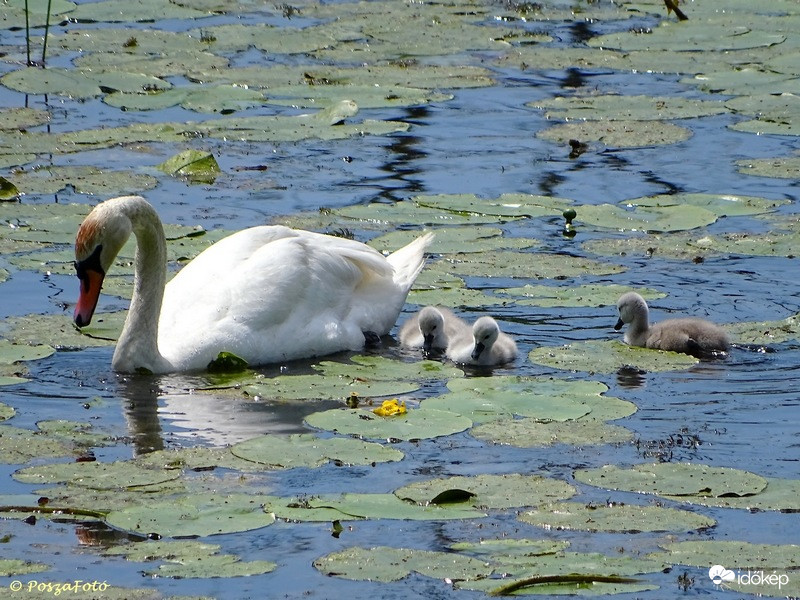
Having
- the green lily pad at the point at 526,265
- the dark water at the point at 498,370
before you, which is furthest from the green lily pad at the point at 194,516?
the green lily pad at the point at 526,265

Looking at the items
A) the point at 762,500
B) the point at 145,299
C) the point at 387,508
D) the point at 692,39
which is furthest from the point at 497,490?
the point at 692,39

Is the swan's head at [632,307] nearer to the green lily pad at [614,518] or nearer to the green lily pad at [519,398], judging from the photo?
the green lily pad at [519,398]

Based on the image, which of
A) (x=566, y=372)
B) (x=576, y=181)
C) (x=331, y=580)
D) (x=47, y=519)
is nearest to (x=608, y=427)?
(x=566, y=372)

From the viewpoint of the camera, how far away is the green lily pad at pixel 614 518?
616 centimetres

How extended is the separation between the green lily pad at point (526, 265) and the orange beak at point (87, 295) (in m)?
2.47

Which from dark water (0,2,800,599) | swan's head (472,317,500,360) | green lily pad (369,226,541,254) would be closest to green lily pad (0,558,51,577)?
dark water (0,2,800,599)

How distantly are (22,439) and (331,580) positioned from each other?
200cm

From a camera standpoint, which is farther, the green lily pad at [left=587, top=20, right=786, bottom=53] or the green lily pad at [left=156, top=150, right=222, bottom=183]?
the green lily pad at [left=587, top=20, right=786, bottom=53]

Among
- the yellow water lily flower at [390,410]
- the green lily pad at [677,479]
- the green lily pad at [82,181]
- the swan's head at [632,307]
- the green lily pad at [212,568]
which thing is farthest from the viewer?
the green lily pad at [82,181]

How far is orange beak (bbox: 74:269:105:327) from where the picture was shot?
8156 mm

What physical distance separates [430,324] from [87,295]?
1.89 meters

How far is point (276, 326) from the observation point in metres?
8.82

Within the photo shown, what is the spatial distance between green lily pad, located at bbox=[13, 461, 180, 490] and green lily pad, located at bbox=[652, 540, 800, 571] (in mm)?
2082

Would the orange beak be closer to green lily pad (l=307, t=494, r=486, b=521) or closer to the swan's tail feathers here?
the swan's tail feathers
